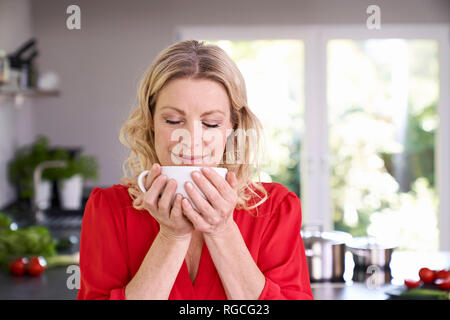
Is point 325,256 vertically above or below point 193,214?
below

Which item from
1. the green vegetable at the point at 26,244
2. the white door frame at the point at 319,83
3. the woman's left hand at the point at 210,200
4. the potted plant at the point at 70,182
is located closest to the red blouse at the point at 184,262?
the woman's left hand at the point at 210,200

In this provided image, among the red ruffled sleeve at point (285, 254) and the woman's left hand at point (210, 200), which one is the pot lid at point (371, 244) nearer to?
the red ruffled sleeve at point (285, 254)

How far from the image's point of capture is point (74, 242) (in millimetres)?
2053

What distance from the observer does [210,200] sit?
0.62 metres

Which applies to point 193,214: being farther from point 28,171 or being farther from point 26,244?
point 28,171

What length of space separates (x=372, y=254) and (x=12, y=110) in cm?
257

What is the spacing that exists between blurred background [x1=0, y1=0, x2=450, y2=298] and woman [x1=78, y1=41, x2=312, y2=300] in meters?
2.50

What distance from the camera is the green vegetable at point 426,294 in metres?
1.19

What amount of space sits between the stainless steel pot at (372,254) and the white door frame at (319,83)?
81.5 inches

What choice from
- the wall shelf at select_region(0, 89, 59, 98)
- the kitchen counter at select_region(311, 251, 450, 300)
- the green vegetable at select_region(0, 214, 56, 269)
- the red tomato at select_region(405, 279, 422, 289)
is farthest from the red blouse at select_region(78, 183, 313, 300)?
the wall shelf at select_region(0, 89, 59, 98)

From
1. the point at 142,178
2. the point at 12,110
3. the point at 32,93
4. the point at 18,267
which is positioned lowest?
the point at 18,267

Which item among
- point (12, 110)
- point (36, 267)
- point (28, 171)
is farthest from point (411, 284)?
point (12, 110)

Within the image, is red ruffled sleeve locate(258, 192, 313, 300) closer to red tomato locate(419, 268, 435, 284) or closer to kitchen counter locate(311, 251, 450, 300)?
kitchen counter locate(311, 251, 450, 300)
